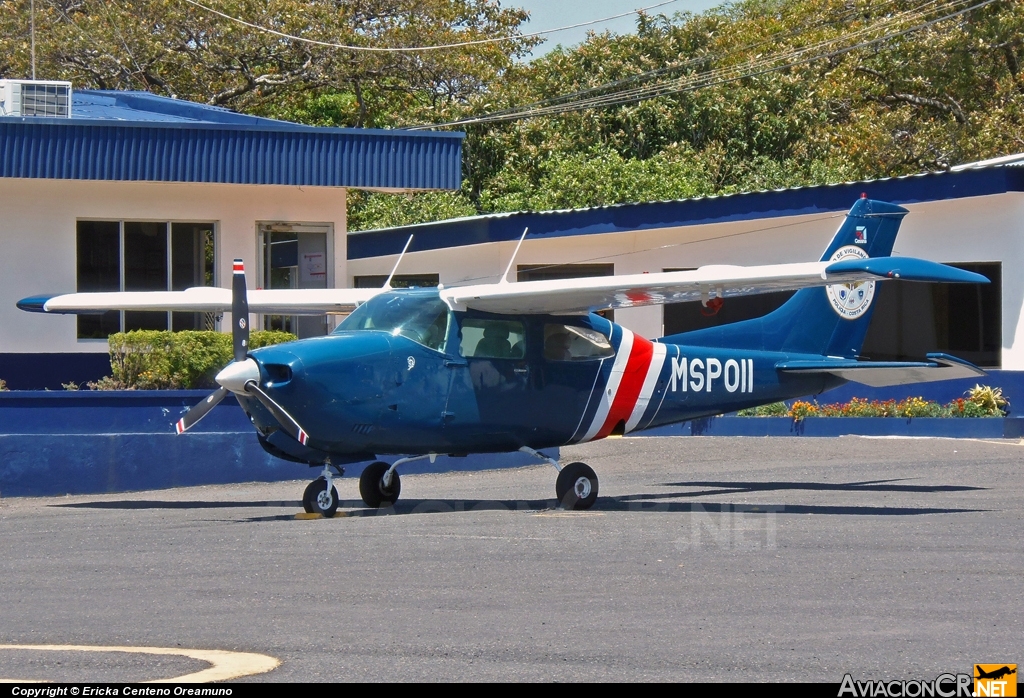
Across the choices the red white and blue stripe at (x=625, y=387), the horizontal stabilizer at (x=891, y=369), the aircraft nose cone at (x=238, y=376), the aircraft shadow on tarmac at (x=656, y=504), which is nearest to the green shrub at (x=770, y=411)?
the horizontal stabilizer at (x=891, y=369)

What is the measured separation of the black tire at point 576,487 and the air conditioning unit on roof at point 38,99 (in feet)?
36.4

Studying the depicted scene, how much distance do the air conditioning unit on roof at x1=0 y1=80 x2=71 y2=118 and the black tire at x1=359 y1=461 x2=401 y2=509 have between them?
9.85 metres

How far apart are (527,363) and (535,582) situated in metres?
4.80

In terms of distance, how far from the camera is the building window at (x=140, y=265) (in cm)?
1944

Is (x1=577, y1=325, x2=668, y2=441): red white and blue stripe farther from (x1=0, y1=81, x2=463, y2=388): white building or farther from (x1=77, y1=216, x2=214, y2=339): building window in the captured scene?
(x1=77, y1=216, x2=214, y2=339): building window

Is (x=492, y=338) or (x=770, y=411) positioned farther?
(x=770, y=411)

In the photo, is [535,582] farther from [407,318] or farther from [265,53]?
[265,53]

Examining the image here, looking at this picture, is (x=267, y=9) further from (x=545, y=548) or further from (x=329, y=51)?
(x=545, y=548)

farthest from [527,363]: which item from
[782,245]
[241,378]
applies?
[782,245]

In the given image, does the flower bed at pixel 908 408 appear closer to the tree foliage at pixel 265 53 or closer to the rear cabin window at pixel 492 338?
the rear cabin window at pixel 492 338

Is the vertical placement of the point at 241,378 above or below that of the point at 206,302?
below

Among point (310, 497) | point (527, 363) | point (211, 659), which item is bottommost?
point (211, 659)

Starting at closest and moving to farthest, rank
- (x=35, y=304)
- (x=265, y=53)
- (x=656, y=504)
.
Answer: (x=656, y=504) → (x=35, y=304) → (x=265, y=53)

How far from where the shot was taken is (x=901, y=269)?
1129 centimetres
